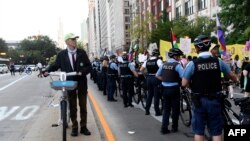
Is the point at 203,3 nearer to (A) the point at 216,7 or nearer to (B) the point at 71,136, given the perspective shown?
(A) the point at 216,7

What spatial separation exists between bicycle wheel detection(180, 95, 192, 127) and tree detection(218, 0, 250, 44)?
25338mm

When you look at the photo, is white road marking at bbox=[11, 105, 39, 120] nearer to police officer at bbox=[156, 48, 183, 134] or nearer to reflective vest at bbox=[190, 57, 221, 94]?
police officer at bbox=[156, 48, 183, 134]

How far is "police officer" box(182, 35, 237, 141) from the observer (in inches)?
239

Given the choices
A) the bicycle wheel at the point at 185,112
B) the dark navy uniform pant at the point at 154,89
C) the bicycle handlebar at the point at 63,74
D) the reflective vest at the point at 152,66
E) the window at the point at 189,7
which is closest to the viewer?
the bicycle handlebar at the point at 63,74

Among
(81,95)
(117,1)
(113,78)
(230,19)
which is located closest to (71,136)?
(81,95)

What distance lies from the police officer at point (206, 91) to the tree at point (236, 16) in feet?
98.2

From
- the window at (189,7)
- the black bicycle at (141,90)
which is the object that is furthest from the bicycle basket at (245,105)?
the window at (189,7)

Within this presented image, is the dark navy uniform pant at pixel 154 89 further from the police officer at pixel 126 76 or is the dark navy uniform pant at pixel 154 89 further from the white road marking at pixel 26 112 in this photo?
the white road marking at pixel 26 112

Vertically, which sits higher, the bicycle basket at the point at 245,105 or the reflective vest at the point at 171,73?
the reflective vest at the point at 171,73

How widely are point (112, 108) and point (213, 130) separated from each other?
8858 millimetres

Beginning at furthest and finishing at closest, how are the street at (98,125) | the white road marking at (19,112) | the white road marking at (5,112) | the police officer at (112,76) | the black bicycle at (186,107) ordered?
1. the police officer at (112,76)
2. the white road marking at (5,112)
3. the white road marking at (19,112)
4. the black bicycle at (186,107)
5. the street at (98,125)

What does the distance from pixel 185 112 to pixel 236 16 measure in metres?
27.0

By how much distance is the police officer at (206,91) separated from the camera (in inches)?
239

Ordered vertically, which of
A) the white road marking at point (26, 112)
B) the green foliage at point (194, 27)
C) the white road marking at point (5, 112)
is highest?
the green foliage at point (194, 27)
